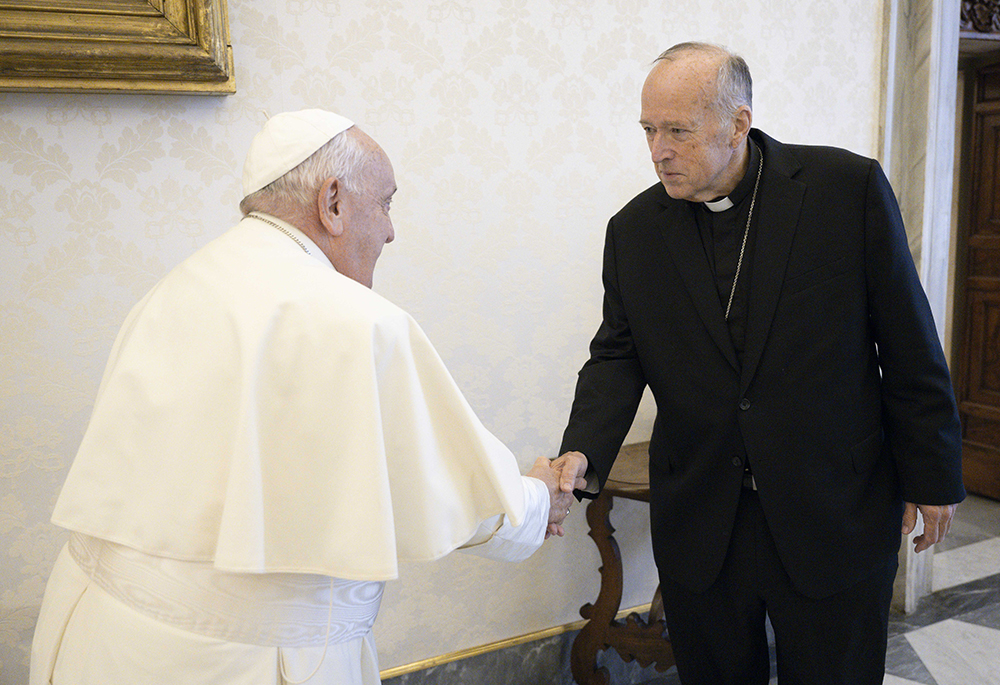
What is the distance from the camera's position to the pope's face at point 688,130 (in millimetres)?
1825

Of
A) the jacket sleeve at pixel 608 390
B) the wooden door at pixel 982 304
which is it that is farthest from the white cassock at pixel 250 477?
the wooden door at pixel 982 304

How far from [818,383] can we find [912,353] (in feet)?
0.71

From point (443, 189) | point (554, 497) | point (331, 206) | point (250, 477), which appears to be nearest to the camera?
point (250, 477)

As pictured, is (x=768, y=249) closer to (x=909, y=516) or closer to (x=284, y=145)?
(x=909, y=516)

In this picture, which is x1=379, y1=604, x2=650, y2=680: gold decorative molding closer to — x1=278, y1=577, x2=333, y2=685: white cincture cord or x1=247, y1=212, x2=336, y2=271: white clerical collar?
x1=278, y1=577, x2=333, y2=685: white cincture cord

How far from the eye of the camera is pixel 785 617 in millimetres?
1905

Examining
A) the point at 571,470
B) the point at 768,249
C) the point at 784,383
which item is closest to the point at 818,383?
the point at 784,383

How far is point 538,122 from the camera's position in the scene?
8.77 feet

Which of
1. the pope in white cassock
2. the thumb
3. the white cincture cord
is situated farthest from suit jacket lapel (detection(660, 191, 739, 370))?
the white cincture cord

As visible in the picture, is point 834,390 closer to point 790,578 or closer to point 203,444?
point 790,578

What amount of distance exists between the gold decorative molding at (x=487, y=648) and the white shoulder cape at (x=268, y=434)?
1526 millimetres

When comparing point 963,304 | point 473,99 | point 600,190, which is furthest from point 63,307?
point 963,304

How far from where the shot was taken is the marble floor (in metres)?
2.95

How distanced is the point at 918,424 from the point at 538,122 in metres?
1.50
